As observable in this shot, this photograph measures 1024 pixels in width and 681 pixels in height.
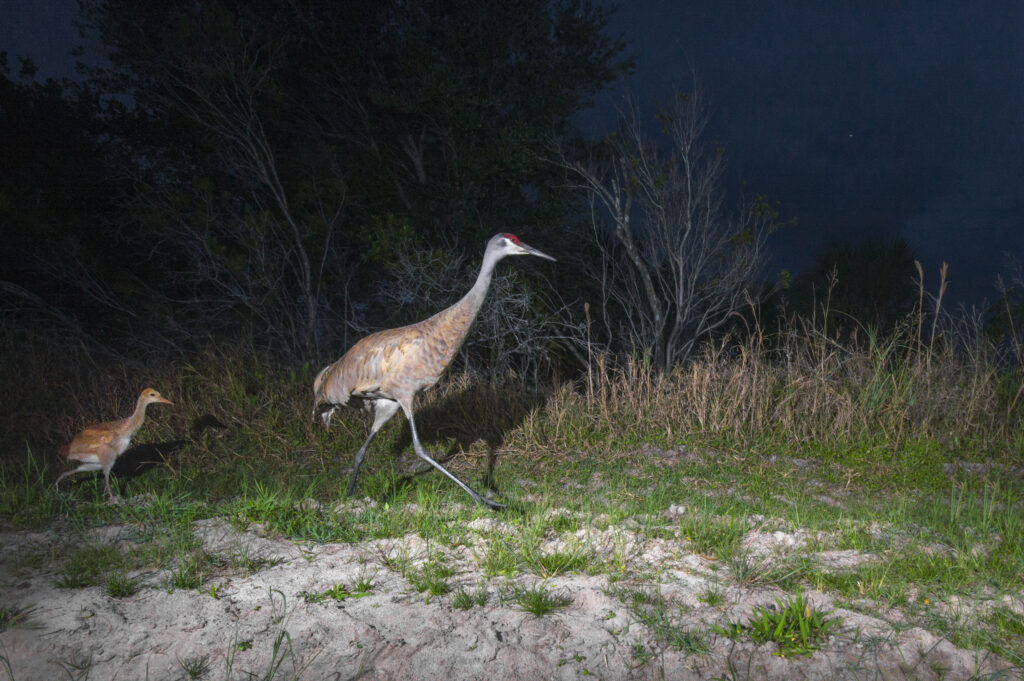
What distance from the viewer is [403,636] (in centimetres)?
273

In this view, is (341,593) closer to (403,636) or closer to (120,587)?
(403,636)

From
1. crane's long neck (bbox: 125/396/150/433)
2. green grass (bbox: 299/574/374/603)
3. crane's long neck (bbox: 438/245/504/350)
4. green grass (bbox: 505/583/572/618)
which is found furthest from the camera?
crane's long neck (bbox: 125/396/150/433)

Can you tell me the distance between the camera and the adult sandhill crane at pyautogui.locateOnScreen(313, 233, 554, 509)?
15.4 feet

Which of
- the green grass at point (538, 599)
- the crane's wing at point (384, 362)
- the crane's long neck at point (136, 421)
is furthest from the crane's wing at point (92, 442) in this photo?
the green grass at point (538, 599)

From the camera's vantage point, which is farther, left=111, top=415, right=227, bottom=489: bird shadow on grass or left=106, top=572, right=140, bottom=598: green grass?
left=111, top=415, right=227, bottom=489: bird shadow on grass

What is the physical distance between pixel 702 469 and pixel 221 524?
375cm

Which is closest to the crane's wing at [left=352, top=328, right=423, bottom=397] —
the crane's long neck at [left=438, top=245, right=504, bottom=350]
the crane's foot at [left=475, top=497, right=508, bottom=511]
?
the crane's long neck at [left=438, top=245, right=504, bottom=350]

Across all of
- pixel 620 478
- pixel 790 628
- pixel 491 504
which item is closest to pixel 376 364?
pixel 491 504

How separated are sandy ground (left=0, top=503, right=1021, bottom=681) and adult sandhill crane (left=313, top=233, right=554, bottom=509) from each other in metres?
1.58

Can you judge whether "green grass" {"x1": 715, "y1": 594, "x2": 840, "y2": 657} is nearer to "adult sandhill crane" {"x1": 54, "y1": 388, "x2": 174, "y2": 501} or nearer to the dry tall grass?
the dry tall grass

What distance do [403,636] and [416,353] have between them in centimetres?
232

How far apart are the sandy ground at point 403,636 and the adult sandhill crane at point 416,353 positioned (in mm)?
1584

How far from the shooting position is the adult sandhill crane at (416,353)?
4707mm

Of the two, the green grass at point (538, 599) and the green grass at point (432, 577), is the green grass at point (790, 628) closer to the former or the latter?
the green grass at point (538, 599)
